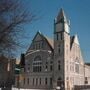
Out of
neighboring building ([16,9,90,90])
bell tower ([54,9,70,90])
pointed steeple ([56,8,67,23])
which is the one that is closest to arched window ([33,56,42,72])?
neighboring building ([16,9,90,90])

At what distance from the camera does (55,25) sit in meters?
59.1

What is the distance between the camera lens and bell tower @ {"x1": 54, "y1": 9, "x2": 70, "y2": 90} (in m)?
56.6

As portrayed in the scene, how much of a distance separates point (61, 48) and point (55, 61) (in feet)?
9.79

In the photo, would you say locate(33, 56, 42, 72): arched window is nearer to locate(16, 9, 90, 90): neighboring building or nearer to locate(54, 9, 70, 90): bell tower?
locate(16, 9, 90, 90): neighboring building

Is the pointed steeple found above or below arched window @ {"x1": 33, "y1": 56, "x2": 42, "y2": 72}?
above

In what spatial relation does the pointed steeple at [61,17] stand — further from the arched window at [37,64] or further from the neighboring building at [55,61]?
the arched window at [37,64]

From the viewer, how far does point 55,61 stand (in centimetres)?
5806

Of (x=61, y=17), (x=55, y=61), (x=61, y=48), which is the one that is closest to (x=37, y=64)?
(x=55, y=61)

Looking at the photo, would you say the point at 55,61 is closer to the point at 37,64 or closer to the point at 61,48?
the point at 61,48

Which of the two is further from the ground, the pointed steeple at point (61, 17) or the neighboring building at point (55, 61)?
the pointed steeple at point (61, 17)

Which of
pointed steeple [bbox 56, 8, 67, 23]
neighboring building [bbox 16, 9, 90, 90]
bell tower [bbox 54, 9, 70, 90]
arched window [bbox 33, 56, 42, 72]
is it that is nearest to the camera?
bell tower [bbox 54, 9, 70, 90]

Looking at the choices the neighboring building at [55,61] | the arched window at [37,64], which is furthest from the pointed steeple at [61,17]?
the arched window at [37,64]

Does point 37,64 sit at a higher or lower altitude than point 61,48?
lower

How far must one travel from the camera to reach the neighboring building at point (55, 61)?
57.2 m
